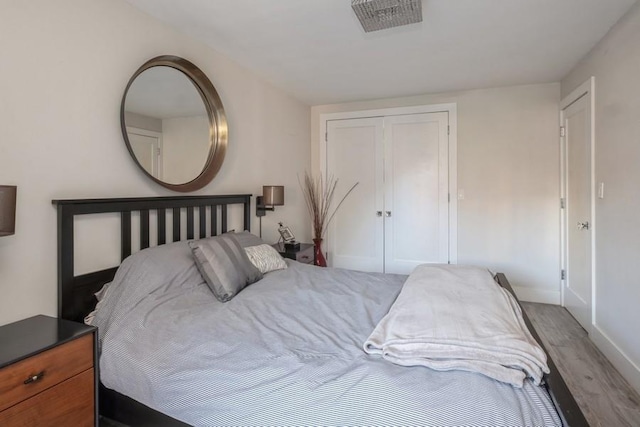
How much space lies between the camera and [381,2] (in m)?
1.96

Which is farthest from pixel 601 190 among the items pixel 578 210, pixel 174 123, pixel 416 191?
pixel 174 123

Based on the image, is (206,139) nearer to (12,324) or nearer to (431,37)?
(12,324)

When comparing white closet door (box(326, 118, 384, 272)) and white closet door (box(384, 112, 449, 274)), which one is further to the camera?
white closet door (box(326, 118, 384, 272))

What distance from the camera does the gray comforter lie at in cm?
100

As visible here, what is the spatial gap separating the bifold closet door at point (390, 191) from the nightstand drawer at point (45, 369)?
11.1 ft

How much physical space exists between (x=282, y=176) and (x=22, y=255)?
2505mm

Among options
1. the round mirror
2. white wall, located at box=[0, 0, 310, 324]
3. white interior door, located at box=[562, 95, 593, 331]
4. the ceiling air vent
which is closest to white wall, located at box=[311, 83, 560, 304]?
white interior door, located at box=[562, 95, 593, 331]

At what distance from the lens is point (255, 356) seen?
4.23ft

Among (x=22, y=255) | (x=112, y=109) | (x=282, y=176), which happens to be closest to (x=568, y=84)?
(x=282, y=176)

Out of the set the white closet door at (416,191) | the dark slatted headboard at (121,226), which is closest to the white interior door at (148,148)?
the dark slatted headboard at (121,226)

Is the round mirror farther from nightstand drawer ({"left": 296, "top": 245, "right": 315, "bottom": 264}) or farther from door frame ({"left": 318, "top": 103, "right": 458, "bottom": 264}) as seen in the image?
door frame ({"left": 318, "top": 103, "right": 458, "bottom": 264})

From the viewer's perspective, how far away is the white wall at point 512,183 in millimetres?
3646

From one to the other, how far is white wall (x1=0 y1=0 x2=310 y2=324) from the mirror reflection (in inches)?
3.2

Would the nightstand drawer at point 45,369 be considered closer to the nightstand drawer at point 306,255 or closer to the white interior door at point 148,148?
the white interior door at point 148,148
